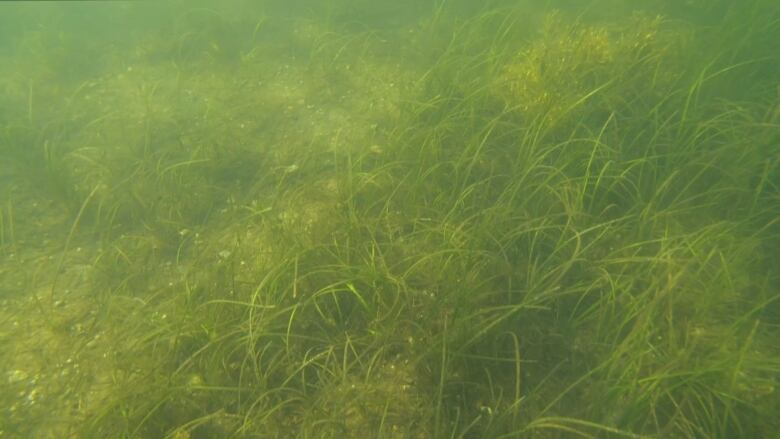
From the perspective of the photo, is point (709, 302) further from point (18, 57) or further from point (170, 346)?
point (18, 57)

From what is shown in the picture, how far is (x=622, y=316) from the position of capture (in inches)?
113

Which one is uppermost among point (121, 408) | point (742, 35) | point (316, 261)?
point (742, 35)

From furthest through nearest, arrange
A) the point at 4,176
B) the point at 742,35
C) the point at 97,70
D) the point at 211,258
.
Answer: the point at 97,70 → the point at 4,176 → the point at 742,35 → the point at 211,258

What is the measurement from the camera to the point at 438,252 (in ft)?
9.66

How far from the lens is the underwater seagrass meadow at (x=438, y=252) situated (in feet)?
9.14

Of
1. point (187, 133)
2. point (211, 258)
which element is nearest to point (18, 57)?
point (187, 133)

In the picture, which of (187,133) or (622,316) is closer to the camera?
(622,316)

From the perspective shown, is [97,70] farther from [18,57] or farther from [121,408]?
[121,408]

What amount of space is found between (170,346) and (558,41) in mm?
5202

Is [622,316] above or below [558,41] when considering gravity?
below

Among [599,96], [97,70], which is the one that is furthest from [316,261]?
[97,70]

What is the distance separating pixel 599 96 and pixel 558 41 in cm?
128

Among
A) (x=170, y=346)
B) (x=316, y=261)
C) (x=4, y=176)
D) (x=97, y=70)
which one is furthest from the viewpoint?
(x=97, y=70)

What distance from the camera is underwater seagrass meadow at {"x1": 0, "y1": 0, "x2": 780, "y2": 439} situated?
279 centimetres
